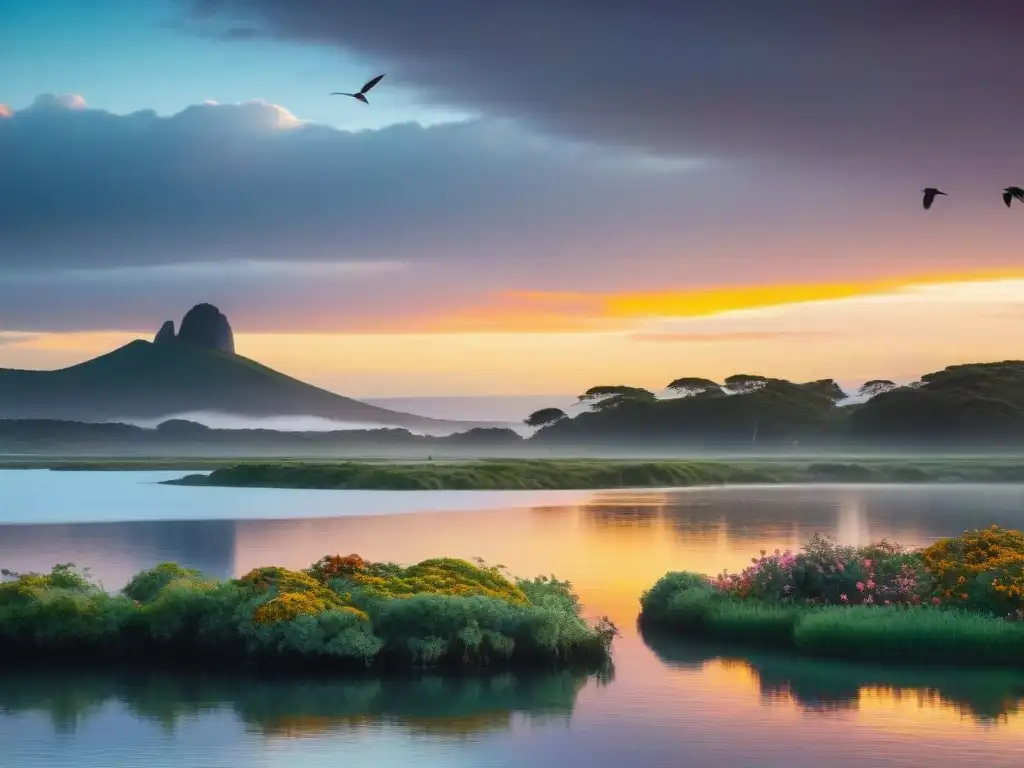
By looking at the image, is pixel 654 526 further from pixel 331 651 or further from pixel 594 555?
pixel 331 651

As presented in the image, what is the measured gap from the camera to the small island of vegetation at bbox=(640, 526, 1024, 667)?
1160 inches

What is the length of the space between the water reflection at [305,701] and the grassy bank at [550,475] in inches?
3708

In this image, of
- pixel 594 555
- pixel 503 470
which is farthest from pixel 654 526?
pixel 503 470

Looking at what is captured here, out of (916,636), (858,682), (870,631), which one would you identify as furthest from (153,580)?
(916,636)

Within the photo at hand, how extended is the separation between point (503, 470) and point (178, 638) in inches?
4231

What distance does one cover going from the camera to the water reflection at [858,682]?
82.5 ft

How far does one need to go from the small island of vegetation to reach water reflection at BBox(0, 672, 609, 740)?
18.4 ft

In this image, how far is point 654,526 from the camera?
65.4 metres

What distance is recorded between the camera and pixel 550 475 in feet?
447

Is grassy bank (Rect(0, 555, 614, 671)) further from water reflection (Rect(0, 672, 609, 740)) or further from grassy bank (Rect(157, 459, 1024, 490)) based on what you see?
grassy bank (Rect(157, 459, 1024, 490))

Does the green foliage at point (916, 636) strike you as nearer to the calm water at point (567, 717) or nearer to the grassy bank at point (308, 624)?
the calm water at point (567, 717)

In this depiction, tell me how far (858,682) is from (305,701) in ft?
33.0

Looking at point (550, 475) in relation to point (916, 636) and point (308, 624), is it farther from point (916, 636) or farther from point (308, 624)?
point (308, 624)

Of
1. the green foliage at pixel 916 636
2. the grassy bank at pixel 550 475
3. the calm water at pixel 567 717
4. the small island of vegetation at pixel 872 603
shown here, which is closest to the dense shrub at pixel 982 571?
the small island of vegetation at pixel 872 603
